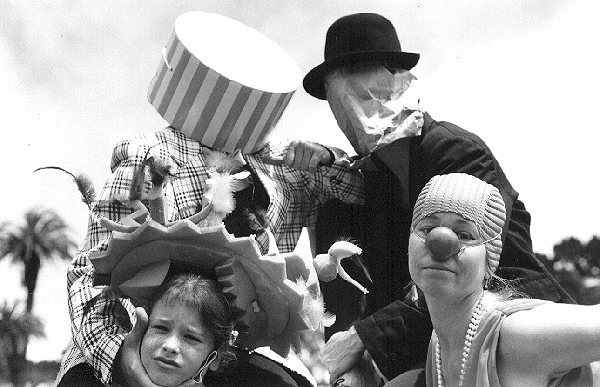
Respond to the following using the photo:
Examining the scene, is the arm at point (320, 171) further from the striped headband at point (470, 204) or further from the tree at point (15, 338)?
the tree at point (15, 338)

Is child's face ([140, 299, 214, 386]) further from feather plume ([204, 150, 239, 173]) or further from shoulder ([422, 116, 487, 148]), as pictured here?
shoulder ([422, 116, 487, 148])

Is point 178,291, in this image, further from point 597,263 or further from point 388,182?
point 597,263

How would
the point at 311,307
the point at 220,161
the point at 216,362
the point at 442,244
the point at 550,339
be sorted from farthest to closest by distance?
the point at 220,161 → the point at 311,307 → the point at 216,362 → the point at 442,244 → the point at 550,339

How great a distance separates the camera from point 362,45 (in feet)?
11.9

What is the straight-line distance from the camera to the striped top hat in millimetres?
3420

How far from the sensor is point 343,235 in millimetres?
3732

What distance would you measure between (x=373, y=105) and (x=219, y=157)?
69cm

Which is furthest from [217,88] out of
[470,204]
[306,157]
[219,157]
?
[470,204]

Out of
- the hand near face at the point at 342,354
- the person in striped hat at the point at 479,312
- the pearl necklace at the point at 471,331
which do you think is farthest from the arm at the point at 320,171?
the pearl necklace at the point at 471,331

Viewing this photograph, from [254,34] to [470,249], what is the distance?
1.73 meters

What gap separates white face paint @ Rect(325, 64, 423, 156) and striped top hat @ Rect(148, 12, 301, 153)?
216 mm

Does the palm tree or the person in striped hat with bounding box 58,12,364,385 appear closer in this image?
the person in striped hat with bounding box 58,12,364,385

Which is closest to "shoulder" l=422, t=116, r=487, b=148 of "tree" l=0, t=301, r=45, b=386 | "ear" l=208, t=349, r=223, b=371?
"ear" l=208, t=349, r=223, b=371

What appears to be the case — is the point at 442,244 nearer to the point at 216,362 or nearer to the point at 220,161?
the point at 216,362
